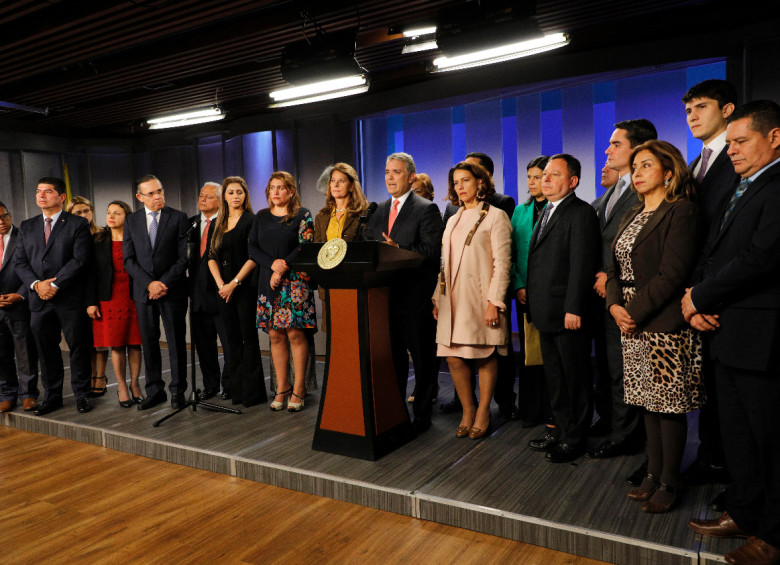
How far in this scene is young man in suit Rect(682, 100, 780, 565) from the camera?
1979 millimetres

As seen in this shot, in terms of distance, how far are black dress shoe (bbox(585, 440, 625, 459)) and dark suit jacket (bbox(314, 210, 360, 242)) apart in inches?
73.7

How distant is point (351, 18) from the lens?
4.73 metres

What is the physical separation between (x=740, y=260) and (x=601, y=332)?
1.28 m

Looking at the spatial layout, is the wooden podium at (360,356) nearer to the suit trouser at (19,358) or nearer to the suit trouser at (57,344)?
the suit trouser at (57,344)

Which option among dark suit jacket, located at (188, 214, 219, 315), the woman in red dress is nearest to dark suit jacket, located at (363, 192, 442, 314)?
dark suit jacket, located at (188, 214, 219, 315)

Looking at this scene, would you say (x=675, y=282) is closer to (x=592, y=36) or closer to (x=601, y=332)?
(x=601, y=332)

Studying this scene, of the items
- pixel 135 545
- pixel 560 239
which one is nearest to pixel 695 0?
pixel 560 239

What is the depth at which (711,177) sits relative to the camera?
248 centimetres

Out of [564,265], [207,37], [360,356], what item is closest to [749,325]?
[564,265]

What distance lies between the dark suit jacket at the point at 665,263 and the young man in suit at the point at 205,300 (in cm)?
299

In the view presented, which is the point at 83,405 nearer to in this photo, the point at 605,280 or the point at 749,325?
the point at 605,280

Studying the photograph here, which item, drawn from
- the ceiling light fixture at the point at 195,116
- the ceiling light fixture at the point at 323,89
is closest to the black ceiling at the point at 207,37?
the ceiling light fixture at the point at 195,116

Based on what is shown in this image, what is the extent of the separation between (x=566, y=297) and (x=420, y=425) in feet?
4.11

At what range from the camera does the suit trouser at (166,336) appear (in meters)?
4.34
